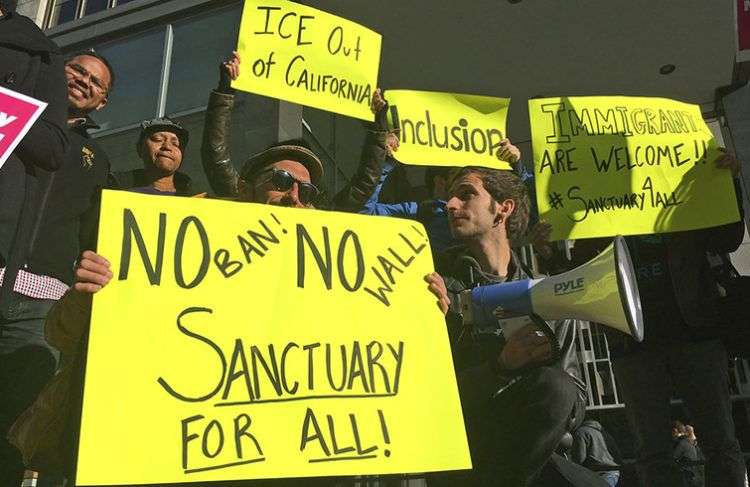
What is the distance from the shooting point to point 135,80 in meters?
6.00

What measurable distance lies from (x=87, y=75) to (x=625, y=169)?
2548 mm

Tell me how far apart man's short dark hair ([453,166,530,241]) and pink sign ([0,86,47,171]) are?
156 centimetres

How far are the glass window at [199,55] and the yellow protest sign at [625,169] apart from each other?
12.6 ft

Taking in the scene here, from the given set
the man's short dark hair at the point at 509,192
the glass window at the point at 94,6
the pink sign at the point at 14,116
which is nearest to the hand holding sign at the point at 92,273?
the pink sign at the point at 14,116

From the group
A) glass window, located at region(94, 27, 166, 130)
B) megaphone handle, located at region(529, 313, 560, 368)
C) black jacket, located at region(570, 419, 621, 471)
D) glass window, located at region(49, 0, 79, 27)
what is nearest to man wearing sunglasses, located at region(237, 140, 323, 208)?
megaphone handle, located at region(529, 313, 560, 368)

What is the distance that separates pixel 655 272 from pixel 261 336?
2.01m

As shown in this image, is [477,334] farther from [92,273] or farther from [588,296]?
[92,273]

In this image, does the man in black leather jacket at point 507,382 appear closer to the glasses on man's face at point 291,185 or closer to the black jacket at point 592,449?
the glasses on man's face at point 291,185

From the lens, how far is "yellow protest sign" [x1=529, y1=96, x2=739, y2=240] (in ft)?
8.21

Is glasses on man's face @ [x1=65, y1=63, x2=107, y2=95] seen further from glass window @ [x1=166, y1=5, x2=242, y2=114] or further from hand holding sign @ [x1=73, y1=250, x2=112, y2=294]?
glass window @ [x1=166, y1=5, x2=242, y2=114]

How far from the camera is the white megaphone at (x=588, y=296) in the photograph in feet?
5.36

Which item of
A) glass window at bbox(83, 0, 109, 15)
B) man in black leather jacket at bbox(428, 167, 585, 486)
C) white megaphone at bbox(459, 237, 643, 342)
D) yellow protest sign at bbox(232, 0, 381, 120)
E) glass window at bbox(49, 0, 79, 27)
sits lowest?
man in black leather jacket at bbox(428, 167, 585, 486)

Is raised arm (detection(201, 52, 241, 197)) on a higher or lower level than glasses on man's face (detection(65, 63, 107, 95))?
lower

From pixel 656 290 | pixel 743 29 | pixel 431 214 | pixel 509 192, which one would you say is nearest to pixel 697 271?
pixel 656 290
